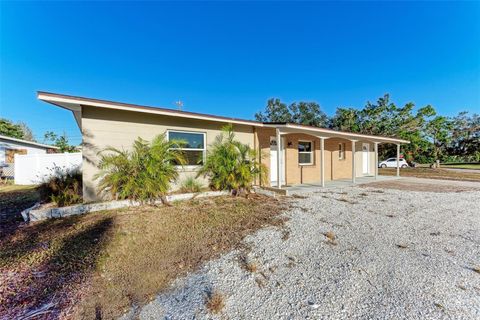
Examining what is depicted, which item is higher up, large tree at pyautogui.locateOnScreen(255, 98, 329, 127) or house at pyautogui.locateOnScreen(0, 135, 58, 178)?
large tree at pyautogui.locateOnScreen(255, 98, 329, 127)

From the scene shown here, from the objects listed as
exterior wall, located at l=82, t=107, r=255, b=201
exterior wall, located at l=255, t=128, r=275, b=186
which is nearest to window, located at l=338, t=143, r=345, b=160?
exterior wall, located at l=255, t=128, r=275, b=186

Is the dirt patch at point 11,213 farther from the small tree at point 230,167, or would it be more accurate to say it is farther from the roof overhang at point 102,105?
the small tree at point 230,167

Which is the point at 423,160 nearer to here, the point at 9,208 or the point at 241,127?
the point at 241,127

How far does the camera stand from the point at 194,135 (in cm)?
758

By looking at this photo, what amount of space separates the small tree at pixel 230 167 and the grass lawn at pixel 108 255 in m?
1.94

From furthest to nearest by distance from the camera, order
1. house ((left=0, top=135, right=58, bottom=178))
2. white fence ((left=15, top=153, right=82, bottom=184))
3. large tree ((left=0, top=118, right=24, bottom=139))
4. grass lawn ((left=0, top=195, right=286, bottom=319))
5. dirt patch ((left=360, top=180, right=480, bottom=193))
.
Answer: large tree ((left=0, top=118, right=24, bottom=139)) → house ((left=0, top=135, right=58, bottom=178)) → white fence ((left=15, top=153, right=82, bottom=184)) → dirt patch ((left=360, top=180, right=480, bottom=193)) → grass lawn ((left=0, top=195, right=286, bottom=319))

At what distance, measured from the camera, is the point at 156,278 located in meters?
2.64

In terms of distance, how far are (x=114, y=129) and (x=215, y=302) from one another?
567 centimetres

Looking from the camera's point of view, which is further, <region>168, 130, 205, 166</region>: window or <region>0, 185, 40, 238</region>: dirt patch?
<region>168, 130, 205, 166</region>: window

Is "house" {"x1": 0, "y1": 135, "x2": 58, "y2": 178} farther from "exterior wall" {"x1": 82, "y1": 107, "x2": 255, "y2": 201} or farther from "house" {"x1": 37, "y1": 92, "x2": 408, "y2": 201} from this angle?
"exterior wall" {"x1": 82, "y1": 107, "x2": 255, "y2": 201}

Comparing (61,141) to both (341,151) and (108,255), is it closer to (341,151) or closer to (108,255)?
(108,255)

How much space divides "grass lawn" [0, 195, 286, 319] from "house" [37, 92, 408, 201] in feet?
6.87

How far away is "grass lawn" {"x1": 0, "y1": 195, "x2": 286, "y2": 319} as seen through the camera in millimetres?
2244

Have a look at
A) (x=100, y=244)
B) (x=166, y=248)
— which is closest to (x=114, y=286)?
(x=166, y=248)
